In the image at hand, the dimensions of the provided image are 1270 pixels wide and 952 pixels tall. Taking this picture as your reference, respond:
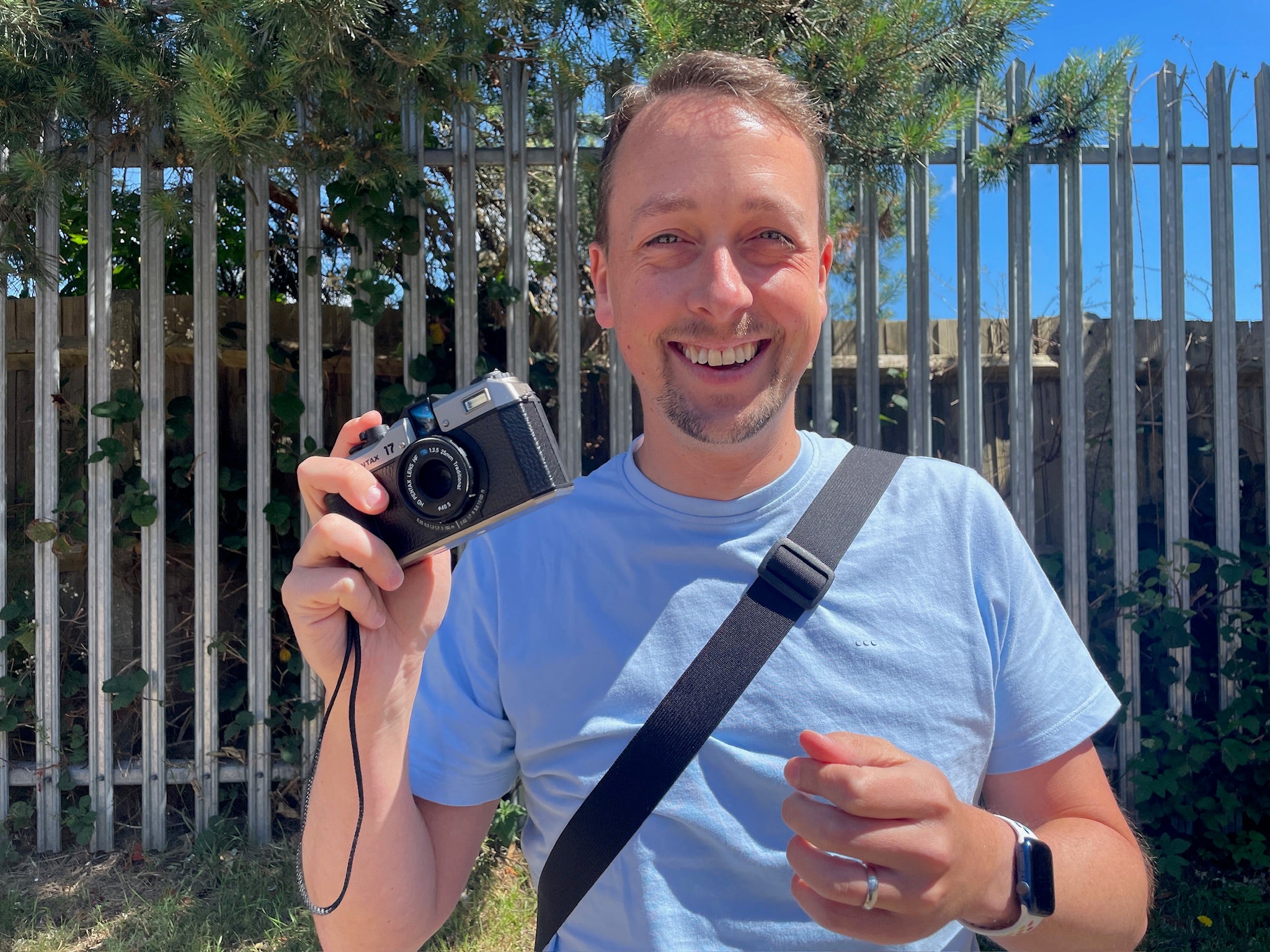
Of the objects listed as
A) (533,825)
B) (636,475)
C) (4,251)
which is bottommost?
(533,825)

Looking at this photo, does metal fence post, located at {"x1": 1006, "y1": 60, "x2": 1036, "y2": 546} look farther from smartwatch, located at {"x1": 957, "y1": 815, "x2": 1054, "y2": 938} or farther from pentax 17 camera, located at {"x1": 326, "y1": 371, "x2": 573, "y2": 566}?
pentax 17 camera, located at {"x1": 326, "y1": 371, "x2": 573, "y2": 566}

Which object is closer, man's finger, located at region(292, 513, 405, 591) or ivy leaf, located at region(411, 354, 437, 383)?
man's finger, located at region(292, 513, 405, 591)

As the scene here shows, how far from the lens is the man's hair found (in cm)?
150

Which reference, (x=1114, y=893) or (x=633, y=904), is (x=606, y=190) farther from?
(x=1114, y=893)

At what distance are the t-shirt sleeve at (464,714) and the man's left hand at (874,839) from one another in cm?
51

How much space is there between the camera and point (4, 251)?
10.9 ft

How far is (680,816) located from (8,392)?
3.84m

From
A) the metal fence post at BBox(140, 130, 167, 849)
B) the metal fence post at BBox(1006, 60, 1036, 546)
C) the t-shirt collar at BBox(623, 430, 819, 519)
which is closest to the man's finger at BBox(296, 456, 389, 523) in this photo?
the t-shirt collar at BBox(623, 430, 819, 519)

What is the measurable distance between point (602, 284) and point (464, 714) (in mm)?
771

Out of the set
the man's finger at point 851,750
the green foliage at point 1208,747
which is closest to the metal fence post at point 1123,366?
the green foliage at point 1208,747

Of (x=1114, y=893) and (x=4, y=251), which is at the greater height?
(x=4, y=251)

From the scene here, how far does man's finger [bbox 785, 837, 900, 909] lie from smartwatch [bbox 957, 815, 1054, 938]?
0.60 ft

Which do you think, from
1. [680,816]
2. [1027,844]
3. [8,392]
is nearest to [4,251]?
[8,392]

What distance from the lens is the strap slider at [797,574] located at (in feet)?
4.27
